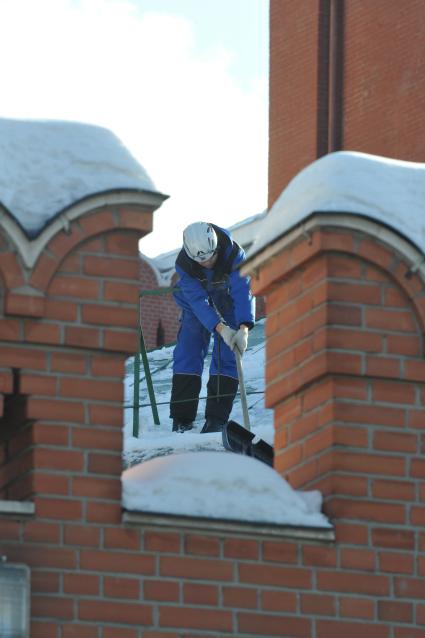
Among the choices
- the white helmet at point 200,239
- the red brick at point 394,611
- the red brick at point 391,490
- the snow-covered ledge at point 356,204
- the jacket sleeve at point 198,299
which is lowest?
the red brick at point 394,611

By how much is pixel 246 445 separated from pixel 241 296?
12.7 feet

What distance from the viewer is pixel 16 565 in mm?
7617

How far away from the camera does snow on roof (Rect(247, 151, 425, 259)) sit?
8.38 meters

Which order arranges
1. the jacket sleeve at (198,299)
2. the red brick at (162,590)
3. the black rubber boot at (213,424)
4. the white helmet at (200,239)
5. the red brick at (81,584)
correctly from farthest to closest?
the black rubber boot at (213,424), the jacket sleeve at (198,299), the white helmet at (200,239), the red brick at (162,590), the red brick at (81,584)

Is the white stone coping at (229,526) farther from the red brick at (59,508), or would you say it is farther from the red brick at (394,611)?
the red brick at (394,611)

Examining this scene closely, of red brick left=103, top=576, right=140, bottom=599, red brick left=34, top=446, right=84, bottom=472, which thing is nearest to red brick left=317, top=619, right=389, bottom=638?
red brick left=103, top=576, right=140, bottom=599

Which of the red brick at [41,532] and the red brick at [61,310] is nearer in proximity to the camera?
the red brick at [41,532]

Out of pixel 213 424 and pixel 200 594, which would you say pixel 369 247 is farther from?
pixel 213 424

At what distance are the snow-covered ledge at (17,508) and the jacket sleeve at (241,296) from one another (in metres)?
6.45

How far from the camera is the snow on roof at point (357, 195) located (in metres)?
8.38

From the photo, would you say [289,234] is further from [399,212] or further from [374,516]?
[374,516]

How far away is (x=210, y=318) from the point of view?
14.3 meters

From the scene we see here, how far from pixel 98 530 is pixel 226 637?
60 centimetres

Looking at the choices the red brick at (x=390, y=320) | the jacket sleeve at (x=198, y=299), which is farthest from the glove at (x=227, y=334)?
the red brick at (x=390, y=320)
